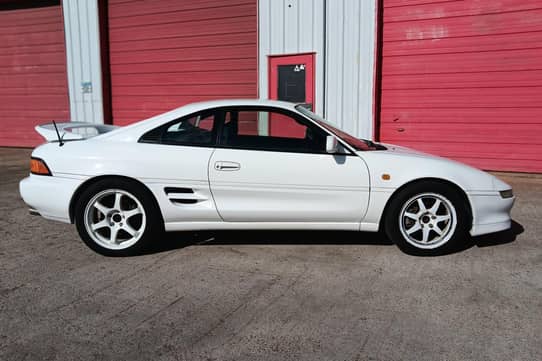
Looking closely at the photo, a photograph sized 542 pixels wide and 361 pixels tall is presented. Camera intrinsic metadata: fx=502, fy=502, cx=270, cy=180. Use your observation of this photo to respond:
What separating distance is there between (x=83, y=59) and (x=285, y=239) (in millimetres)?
8687

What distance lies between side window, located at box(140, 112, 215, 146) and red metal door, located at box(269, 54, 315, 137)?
16.1ft

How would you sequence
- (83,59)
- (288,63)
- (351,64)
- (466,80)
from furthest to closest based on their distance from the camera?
(83,59) → (288,63) → (351,64) → (466,80)

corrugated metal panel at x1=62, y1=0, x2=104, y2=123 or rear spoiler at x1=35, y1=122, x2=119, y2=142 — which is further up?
corrugated metal panel at x1=62, y1=0, x2=104, y2=123

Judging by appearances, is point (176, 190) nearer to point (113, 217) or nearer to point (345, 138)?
point (113, 217)

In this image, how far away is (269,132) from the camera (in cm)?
449

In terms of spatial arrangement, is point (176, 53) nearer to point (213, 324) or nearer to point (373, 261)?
A: point (373, 261)

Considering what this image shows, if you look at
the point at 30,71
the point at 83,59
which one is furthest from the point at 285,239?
the point at 30,71

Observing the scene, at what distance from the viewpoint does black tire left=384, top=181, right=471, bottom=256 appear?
431cm

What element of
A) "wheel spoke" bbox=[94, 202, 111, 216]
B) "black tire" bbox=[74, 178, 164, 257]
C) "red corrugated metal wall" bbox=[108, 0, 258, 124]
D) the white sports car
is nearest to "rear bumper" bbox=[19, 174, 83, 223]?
the white sports car

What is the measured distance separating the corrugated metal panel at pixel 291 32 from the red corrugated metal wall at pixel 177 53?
29 cm

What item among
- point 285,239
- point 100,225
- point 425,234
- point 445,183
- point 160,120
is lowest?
point 285,239

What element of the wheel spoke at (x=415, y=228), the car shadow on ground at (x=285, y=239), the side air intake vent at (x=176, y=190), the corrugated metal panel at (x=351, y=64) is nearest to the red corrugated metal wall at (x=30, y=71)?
the corrugated metal panel at (x=351, y=64)

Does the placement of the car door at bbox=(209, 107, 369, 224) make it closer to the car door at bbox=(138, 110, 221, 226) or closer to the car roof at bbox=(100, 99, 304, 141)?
the car door at bbox=(138, 110, 221, 226)

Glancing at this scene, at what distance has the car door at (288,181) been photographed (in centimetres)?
431
